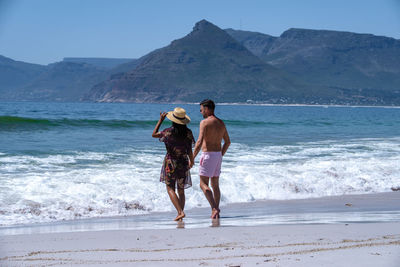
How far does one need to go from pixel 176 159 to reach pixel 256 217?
143 cm

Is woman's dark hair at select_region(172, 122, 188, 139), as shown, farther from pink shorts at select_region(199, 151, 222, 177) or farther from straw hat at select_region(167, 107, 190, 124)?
pink shorts at select_region(199, 151, 222, 177)

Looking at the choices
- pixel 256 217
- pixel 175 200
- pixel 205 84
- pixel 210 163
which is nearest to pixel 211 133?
pixel 210 163

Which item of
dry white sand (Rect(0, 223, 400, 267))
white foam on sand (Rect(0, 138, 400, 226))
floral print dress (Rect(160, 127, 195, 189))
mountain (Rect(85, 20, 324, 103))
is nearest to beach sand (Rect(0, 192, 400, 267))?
dry white sand (Rect(0, 223, 400, 267))

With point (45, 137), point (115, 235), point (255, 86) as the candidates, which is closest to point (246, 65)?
point (255, 86)

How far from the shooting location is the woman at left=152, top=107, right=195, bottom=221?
6.11 m

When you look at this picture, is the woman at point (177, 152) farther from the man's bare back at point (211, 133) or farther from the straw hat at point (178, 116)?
the man's bare back at point (211, 133)

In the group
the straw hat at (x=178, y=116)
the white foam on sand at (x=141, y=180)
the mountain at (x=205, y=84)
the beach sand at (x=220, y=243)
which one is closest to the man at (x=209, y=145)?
the straw hat at (x=178, y=116)

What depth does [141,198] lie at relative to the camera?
25.6ft

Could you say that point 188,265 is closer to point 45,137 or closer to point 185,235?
point 185,235

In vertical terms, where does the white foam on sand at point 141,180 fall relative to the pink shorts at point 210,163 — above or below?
below

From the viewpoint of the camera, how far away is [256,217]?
6.60 meters

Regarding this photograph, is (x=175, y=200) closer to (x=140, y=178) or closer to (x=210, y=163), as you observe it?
(x=210, y=163)

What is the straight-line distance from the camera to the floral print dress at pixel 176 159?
241 inches

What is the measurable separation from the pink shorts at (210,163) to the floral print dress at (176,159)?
0.24 metres
